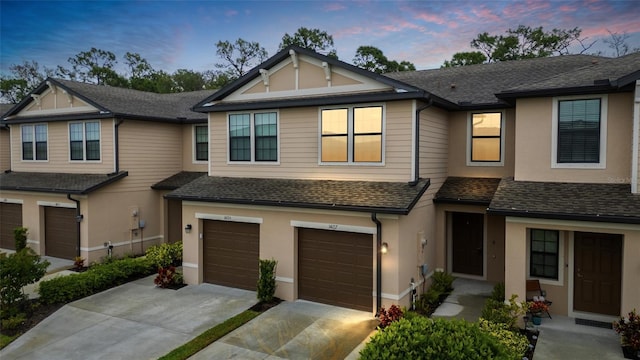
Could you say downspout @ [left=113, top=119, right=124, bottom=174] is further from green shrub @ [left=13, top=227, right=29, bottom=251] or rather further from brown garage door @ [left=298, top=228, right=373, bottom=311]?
brown garage door @ [left=298, top=228, right=373, bottom=311]

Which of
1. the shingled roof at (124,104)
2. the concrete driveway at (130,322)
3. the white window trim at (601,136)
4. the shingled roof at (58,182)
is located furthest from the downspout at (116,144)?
the white window trim at (601,136)

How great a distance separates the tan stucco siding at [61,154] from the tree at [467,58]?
26.5 meters

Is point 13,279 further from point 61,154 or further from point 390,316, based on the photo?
point 390,316

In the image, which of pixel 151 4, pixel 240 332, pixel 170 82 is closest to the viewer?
pixel 240 332

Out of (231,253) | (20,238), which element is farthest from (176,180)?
(20,238)

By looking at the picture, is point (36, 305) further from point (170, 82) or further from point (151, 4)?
point (170, 82)

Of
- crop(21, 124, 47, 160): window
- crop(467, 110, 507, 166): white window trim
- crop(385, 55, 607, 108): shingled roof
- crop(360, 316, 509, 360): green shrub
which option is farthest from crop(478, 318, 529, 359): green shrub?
crop(21, 124, 47, 160): window

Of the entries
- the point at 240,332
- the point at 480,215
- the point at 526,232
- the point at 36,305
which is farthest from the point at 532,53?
the point at 36,305

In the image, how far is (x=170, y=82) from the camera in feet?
157

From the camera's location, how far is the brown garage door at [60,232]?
1650 centimetres

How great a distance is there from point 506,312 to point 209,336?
689 centimetres

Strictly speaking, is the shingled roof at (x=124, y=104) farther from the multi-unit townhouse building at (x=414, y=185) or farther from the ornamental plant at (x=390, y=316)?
the ornamental plant at (x=390, y=316)

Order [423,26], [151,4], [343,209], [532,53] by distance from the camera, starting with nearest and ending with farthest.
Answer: [343,209] < [151,4] < [423,26] < [532,53]

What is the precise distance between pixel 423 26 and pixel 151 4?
11.8 m
